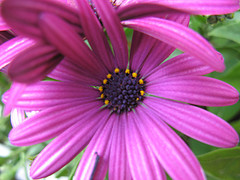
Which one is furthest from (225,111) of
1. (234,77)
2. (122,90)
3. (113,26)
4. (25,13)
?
(25,13)

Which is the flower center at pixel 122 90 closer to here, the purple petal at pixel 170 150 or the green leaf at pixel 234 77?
the purple petal at pixel 170 150

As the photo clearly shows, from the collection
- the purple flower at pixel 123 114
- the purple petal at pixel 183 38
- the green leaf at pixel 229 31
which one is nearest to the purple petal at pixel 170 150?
the purple flower at pixel 123 114

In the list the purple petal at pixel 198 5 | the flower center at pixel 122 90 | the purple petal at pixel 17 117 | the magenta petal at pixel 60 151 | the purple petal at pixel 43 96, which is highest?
the purple petal at pixel 198 5

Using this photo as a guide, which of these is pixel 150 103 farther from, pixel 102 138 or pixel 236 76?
pixel 236 76

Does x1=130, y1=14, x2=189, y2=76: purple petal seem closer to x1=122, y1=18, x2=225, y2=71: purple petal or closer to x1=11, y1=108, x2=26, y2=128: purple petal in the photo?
x1=122, y1=18, x2=225, y2=71: purple petal

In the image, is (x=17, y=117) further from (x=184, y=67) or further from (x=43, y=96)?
(x=184, y=67)

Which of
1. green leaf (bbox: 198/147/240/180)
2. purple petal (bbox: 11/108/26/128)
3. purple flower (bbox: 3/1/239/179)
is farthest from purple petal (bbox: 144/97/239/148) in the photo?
purple petal (bbox: 11/108/26/128)
